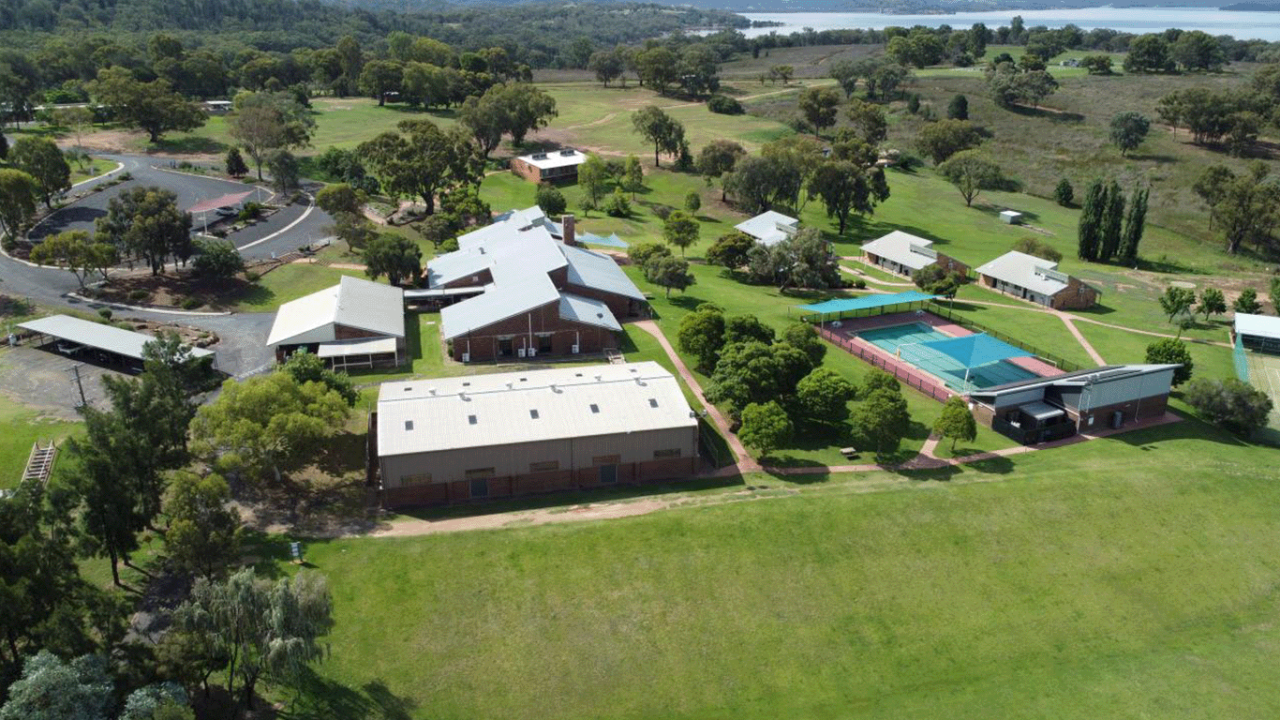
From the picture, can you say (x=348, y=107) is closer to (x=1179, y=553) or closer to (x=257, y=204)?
(x=257, y=204)

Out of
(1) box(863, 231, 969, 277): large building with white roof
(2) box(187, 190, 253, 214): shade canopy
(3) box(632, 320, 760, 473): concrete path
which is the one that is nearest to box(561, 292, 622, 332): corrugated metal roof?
(3) box(632, 320, 760, 473): concrete path

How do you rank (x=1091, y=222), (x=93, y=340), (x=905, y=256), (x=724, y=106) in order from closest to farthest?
(x=93, y=340) → (x=905, y=256) → (x=1091, y=222) → (x=724, y=106)

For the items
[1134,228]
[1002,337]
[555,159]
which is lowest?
[1002,337]

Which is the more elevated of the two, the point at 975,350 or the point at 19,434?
the point at 975,350

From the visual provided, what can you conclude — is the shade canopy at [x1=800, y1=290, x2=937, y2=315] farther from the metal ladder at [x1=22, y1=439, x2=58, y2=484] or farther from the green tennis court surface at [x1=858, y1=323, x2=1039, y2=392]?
the metal ladder at [x1=22, y1=439, x2=58, y2=484]

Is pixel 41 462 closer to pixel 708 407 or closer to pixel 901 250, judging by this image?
pixel 708 407

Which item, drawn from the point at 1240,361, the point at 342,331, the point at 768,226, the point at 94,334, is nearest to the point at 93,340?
the point at 94,334
